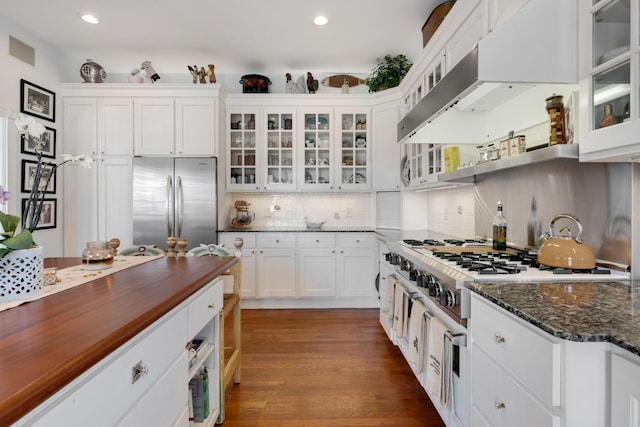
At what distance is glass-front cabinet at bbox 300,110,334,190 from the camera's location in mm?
4125

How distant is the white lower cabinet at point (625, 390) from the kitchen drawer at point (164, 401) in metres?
1.18

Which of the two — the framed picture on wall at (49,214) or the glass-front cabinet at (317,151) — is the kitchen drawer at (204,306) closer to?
the glass-front cabinet at (317,151)

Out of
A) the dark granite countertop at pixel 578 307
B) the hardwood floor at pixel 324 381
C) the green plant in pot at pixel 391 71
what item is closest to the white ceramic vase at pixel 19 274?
the hardwood floor at pixel 324 381

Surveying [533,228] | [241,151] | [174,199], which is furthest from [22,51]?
[533,228]

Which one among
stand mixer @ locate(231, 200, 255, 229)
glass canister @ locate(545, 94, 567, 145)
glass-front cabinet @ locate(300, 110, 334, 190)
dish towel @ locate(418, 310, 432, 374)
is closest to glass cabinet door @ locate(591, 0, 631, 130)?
glass canister @ locate(545, 94, 567, 145)

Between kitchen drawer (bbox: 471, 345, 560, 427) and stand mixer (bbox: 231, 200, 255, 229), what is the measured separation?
10.9 feet

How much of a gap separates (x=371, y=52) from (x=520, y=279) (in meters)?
3.23

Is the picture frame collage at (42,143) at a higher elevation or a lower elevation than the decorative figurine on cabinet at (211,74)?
lower

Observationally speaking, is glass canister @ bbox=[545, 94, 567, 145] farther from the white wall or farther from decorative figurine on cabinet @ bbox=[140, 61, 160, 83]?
the white wall

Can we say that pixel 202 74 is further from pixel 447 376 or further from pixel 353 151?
pixel 447 376

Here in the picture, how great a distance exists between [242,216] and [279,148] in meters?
0.96

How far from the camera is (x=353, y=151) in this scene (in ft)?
13.6

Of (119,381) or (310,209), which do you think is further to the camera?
(310,209)

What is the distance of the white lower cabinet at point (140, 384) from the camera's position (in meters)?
0.67
